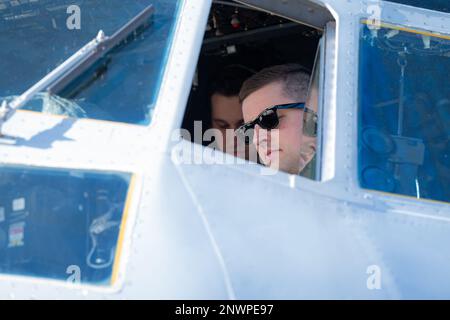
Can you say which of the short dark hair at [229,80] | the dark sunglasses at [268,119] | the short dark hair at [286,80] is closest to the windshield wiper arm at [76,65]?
the dark sunglasses at [268,119]

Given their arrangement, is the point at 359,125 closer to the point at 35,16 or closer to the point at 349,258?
the point at 349,258

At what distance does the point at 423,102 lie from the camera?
375 cm

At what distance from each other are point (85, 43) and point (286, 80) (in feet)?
4.68

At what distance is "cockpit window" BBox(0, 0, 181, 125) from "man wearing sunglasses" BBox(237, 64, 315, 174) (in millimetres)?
993

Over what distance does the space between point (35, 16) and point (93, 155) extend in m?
1.44

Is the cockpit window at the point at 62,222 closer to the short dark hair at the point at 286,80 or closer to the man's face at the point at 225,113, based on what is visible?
the short dark hair at the point at 286,80

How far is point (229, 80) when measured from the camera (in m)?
5.63

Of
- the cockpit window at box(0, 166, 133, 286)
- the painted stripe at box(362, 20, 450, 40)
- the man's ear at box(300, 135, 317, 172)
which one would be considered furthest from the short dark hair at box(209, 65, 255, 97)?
the cockpit window at box(0, 166, 133, 286)

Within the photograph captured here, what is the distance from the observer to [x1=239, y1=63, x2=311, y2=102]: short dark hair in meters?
4.60

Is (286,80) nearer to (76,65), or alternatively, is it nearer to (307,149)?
(307,149)

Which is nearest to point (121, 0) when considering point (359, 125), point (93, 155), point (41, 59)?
point (41, 59)

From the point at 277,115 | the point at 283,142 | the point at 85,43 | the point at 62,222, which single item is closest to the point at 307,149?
the point at 283,142
